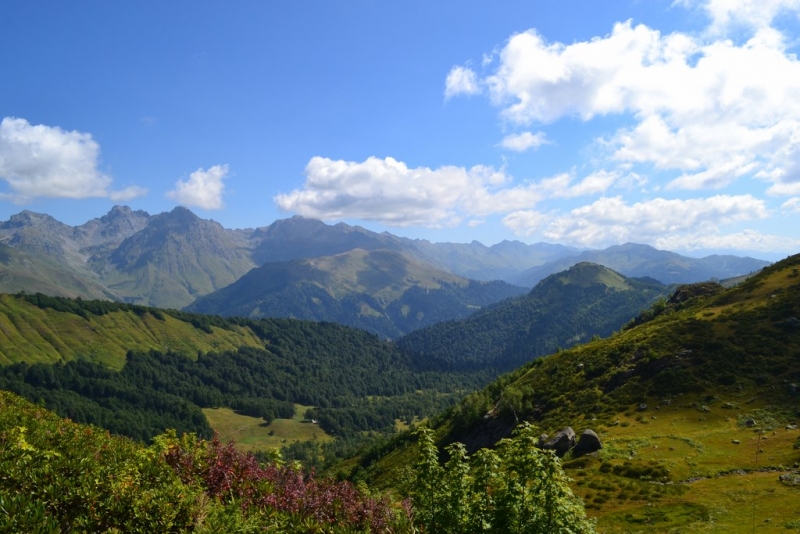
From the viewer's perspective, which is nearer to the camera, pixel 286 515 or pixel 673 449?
pixel 286 515

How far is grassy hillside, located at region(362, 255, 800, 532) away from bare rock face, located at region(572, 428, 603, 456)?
47.7 inches

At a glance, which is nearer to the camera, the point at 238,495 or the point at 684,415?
the point at 238,495

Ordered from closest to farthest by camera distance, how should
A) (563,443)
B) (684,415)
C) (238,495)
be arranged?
1. (238,495)
2. (563,443)
3. (684,415)

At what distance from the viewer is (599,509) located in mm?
40406

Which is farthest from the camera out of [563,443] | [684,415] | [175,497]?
[684,415]

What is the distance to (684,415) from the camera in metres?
65.6

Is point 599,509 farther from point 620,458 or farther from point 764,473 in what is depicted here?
point 764,473

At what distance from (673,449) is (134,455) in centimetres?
5909

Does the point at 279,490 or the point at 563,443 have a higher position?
the point at 279,490

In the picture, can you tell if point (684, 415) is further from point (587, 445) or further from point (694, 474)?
point (694, 474)

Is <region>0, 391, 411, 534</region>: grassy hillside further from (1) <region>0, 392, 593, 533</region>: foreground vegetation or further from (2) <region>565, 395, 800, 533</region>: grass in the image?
(2) <region>565, 395, 800, 533</region>: grass

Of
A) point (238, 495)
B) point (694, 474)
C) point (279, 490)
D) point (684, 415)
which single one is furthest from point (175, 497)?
point (684, 415)

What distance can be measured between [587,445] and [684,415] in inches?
836

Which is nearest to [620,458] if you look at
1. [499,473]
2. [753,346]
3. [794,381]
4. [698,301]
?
[794,381]
